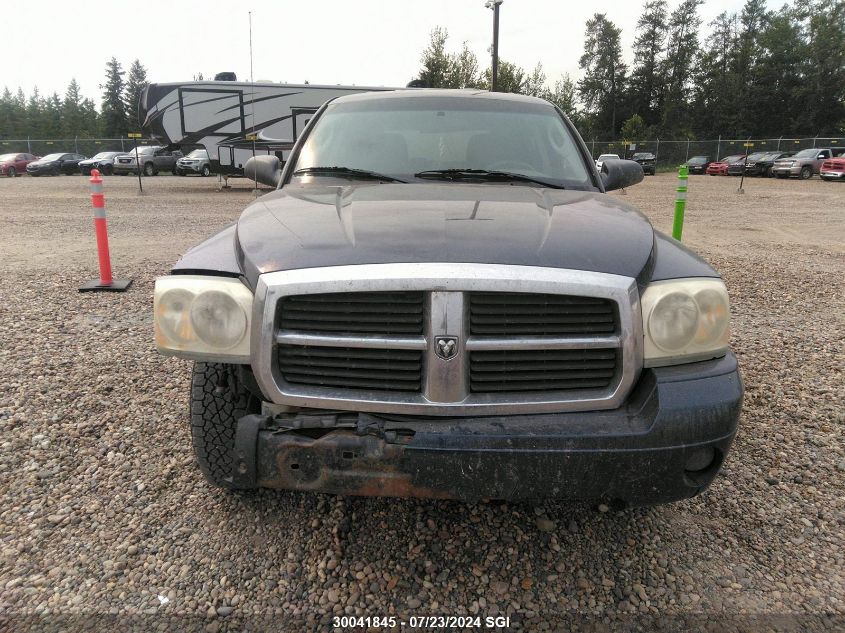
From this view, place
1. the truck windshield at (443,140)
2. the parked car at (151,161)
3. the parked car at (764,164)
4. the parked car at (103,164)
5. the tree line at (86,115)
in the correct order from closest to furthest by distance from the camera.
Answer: the truck windshield at (443,140), the parked car at (151,161), the parked car at (764,164), the parked car at (103,164), the tree line at (86,115)

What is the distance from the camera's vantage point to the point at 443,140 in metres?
3.24

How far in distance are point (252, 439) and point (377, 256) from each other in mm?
682

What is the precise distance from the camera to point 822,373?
4.09 m

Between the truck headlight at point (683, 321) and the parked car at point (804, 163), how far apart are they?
110 ft

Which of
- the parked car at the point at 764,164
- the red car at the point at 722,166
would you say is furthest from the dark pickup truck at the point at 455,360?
the red car at the point at 722,166

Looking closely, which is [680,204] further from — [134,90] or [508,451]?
[134,90]

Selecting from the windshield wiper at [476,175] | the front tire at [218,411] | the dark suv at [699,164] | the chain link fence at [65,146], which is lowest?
the front tire at [218,411]

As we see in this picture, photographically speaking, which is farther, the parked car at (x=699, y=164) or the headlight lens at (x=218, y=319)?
the parked car at (x=699, y=164)

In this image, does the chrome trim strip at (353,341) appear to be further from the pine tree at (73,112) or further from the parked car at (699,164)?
the pine tree at (73,112)

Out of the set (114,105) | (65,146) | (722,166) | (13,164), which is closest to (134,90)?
(114,105)

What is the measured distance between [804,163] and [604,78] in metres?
50.4

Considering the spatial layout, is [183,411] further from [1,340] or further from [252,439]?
[1,340]

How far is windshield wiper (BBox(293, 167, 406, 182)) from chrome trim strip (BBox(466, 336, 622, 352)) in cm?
136

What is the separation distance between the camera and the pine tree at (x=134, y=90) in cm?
6981
